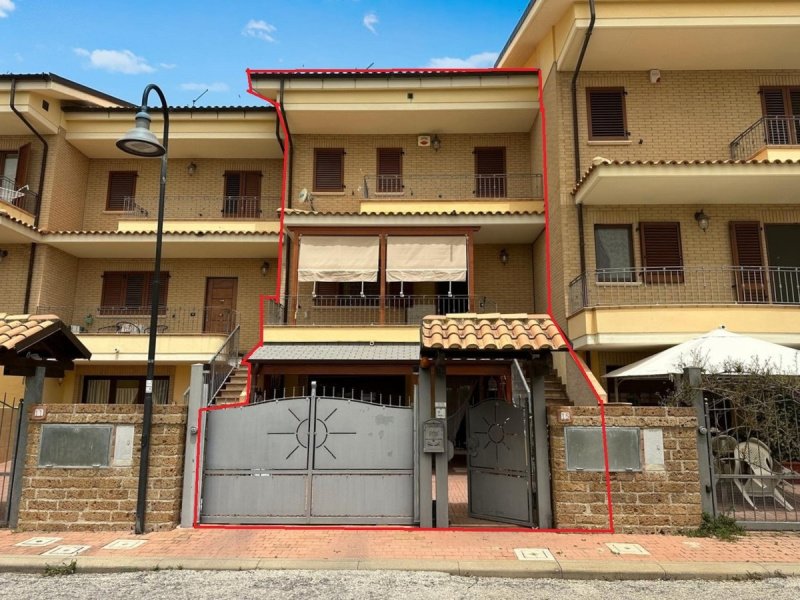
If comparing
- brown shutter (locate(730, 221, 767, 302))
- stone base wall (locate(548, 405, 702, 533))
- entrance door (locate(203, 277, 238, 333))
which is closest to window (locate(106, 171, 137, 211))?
entrance door (locate(203, 277, 238, 333))

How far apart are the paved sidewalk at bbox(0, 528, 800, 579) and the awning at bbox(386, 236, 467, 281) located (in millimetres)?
8562

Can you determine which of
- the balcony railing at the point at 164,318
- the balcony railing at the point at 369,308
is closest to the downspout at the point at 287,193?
the balcony railing at the point at 369,308

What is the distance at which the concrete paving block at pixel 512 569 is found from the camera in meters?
5.84

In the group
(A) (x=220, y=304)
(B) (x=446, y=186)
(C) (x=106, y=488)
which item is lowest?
(C) (x=106, y=488)

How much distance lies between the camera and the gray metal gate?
7.45 meters

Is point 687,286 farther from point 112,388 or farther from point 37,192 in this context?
point 37,192

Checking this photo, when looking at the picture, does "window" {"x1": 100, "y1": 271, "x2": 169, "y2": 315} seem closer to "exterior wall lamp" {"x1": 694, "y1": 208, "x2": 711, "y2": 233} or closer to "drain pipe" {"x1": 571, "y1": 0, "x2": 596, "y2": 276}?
"drain pipe" {"x1": 571, "y1": 0, "x2": 596, "y2": 276}

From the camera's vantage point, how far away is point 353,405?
7715 mm

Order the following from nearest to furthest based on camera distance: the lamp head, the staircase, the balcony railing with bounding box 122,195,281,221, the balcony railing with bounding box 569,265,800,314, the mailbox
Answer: the lamp head → the mailbox → the staircase → the balcony railing with bounding box 569,265,800,314 → the balcony railing with bounding box 122,195,281,221

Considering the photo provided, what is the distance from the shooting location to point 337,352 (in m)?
13.5

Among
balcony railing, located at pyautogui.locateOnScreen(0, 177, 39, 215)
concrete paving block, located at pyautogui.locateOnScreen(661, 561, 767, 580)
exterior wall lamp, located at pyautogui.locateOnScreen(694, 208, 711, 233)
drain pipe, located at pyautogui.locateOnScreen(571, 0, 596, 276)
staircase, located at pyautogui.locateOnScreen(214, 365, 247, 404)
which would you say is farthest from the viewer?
balcony railing, located at pyautogui.locateOnScreen(0, 177, 39, 215)

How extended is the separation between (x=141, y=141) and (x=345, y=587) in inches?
227

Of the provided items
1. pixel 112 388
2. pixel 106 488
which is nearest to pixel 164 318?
pixel 112 388

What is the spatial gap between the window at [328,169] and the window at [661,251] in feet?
28.5
